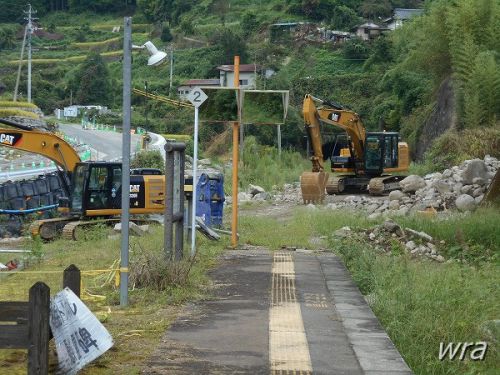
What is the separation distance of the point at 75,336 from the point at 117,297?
3.72 meters

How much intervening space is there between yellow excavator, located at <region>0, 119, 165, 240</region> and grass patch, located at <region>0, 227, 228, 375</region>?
19.6ft

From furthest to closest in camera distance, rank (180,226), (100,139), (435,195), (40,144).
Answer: (100,139), (435,195), (40,144), (180,226)

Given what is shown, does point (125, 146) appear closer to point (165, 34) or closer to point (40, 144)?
point (40, 144)

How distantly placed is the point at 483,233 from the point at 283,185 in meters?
19.4

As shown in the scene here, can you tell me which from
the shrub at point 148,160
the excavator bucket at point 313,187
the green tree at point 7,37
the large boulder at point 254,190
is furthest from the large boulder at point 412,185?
the green tree at point 7,37

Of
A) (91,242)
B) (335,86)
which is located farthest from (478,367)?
(335,86)

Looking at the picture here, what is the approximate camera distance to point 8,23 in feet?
331

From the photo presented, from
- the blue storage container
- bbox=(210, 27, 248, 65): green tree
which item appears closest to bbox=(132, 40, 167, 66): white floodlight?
the blue storage container

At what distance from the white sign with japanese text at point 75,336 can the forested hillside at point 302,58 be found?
2859 centimetres

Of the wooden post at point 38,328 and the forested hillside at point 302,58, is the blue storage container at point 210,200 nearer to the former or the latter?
the wooden post at point 38,328

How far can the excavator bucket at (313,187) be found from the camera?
30.9 metres

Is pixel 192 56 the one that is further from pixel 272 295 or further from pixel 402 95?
pixel 272 295

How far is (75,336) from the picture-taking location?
25.3 ft

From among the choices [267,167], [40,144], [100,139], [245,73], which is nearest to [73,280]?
[40,144]
